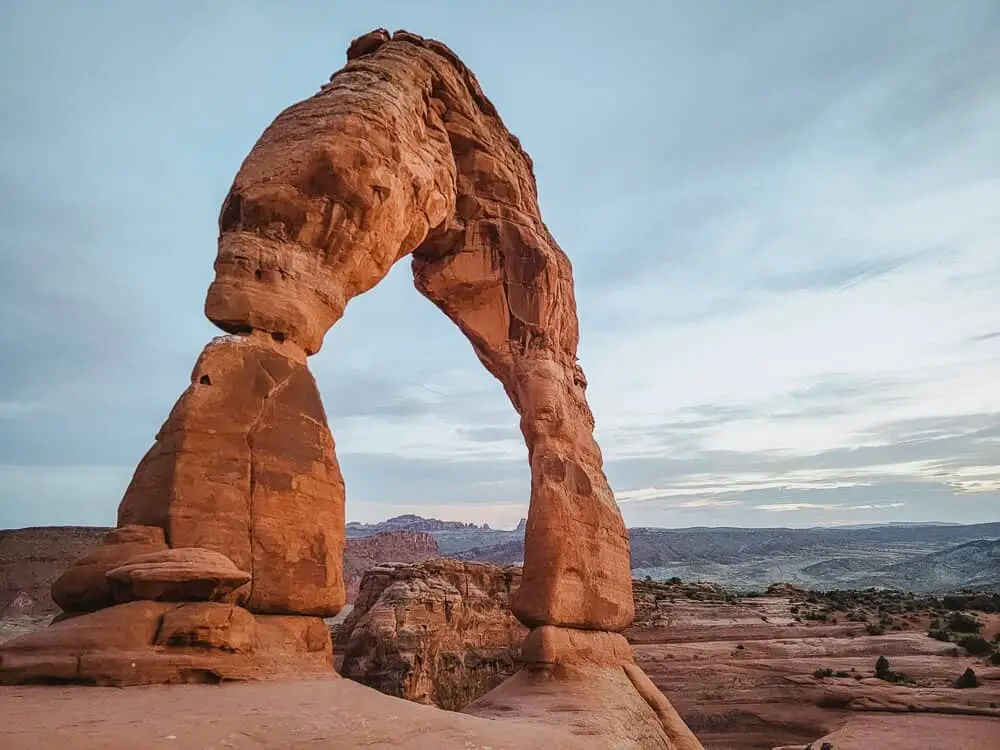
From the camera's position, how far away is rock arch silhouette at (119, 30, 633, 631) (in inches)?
261

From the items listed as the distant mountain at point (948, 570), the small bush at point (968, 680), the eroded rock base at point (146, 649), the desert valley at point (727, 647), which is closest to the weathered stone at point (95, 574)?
the eroded rock base at point (146, 649)

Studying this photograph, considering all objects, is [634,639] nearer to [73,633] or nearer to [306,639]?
[306,639]

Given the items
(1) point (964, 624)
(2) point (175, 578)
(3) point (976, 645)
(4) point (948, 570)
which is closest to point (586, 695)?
(2) point (175, 578)

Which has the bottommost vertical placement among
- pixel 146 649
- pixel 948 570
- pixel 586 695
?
pixel 948 570

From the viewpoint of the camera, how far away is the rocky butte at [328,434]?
5.65 meters

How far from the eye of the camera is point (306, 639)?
660cm

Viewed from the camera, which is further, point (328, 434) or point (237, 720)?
point (328, 434)

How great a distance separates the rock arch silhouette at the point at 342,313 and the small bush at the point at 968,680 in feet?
40.5

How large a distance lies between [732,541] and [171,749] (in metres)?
101

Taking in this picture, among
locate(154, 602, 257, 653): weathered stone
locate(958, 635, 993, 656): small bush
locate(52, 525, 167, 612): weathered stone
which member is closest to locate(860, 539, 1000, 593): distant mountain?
locate(958, 635, 993, 656): small bush

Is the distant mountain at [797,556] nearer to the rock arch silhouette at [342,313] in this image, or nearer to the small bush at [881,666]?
the small bush at [881,666]

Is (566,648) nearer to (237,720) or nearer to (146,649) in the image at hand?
(146,649)

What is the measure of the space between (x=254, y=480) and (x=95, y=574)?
1504mm

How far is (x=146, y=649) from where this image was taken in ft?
17.0
